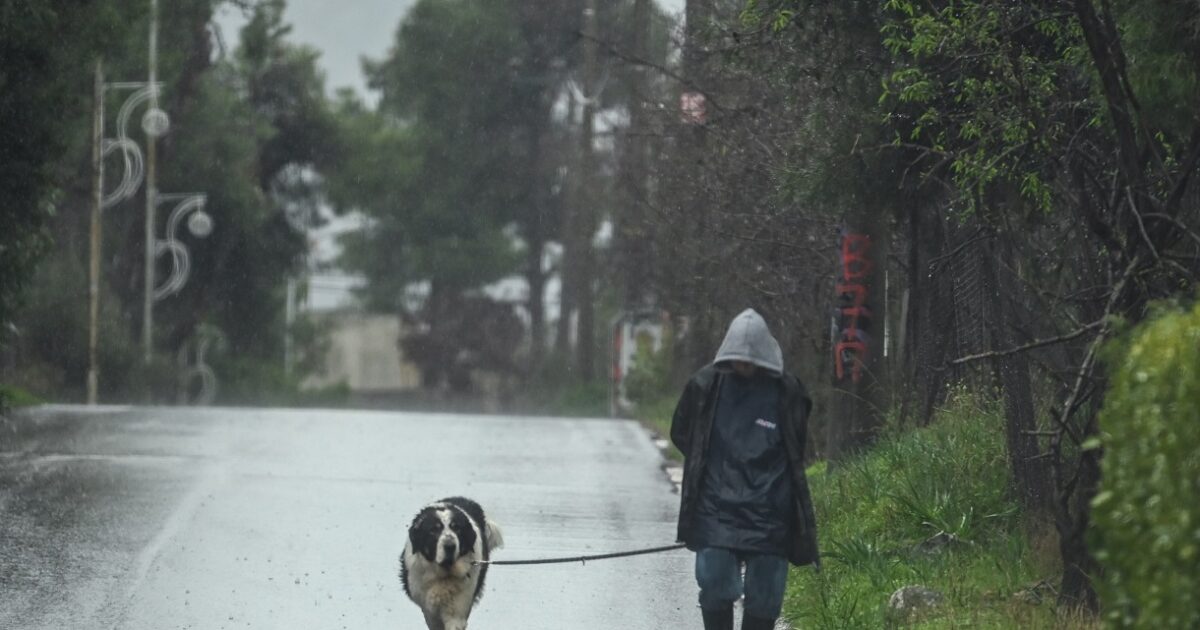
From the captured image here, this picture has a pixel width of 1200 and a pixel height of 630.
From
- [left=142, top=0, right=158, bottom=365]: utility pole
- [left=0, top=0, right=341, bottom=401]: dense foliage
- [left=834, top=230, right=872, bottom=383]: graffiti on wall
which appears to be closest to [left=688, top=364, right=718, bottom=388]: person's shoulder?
[left=834, top=230, right=872, bottom=383]: graffiti on wall

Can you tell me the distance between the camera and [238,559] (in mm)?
12703

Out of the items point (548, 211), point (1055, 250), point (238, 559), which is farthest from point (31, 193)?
point (548, 211)

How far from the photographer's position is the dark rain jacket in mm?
8352

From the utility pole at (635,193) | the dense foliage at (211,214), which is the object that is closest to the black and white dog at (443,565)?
the utility pole at (635,193)

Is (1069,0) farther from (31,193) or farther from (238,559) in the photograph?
(31,193)

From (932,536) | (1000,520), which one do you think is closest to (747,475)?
(932,536)

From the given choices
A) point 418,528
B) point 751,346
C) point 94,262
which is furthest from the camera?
point 94,262

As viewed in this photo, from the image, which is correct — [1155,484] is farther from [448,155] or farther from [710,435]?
[448,155]

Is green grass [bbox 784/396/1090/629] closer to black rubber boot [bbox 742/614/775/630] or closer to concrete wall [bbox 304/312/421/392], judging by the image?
black rubber boot [bbox 742/614/775/630]

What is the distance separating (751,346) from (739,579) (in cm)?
105

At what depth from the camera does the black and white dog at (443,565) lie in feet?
31.4

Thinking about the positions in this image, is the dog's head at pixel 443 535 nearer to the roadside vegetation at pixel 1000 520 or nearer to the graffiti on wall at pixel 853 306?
the roadside vegetation at pixel 1000 520

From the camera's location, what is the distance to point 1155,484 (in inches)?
216

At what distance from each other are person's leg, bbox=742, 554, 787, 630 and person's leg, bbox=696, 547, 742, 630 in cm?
6
